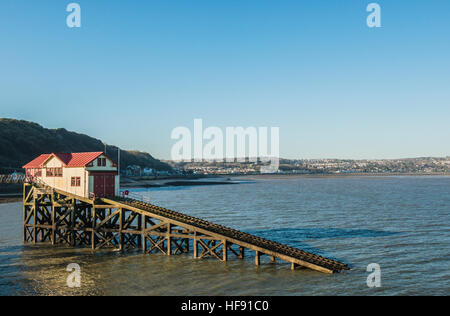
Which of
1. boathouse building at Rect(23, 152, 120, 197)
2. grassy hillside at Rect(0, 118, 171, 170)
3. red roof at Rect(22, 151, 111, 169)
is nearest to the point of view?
boathouse building at Rect(23, 152, 120, 197)

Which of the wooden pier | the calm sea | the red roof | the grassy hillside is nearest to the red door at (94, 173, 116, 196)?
the wooden pier

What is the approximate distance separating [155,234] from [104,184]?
29.1 feet

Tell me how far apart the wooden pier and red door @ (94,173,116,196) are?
3.69 ft

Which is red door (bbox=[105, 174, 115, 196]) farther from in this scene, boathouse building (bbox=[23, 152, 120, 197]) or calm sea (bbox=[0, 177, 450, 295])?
calm sea (bbox=[0, 177, 450, 295])

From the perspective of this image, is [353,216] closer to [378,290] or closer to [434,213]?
[434,213]

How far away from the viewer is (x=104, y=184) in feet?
124

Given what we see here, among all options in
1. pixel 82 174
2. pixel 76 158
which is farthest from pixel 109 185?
pixel 76 158

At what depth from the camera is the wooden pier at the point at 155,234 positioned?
28.3 meters

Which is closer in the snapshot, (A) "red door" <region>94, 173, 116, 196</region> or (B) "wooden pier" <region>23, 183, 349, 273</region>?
(B) "wooden pier" <region>23, 183, 349, 273</region>

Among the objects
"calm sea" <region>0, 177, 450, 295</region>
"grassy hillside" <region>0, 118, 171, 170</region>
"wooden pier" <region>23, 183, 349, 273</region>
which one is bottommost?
"calm sea" <region>0, 177, 450, 295</region>

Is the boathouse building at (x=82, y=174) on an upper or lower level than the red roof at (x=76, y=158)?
lower

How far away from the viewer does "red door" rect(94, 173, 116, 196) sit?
1462 inches

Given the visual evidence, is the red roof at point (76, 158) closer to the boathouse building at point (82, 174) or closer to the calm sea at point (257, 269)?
the boathouse building at point (82, 174)

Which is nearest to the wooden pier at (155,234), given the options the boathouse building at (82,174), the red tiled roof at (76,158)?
the boathouse building at (82,174)
